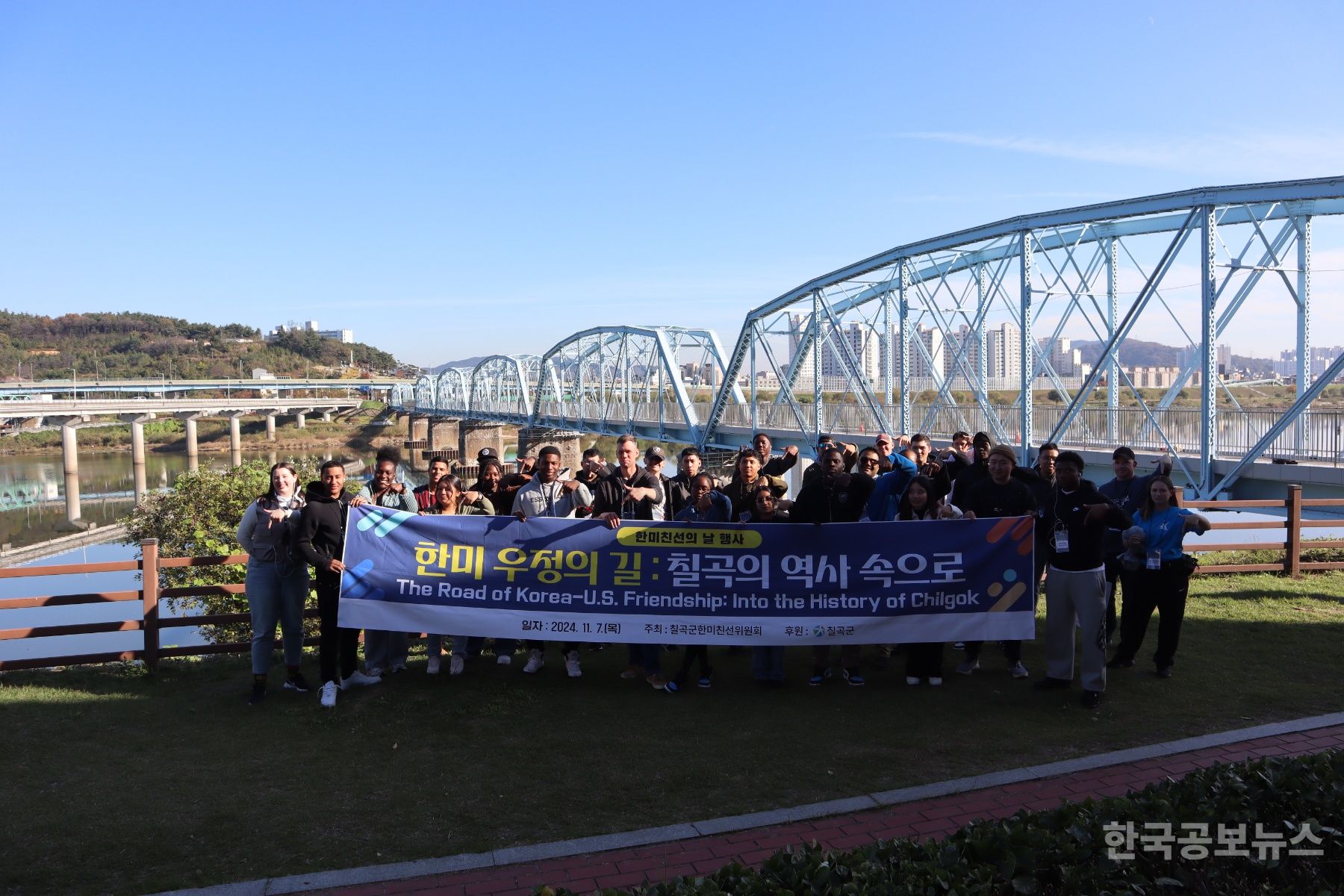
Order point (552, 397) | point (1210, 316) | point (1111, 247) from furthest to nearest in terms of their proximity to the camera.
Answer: point (552, 397)
point (1111, 247)
point (1210, 316)

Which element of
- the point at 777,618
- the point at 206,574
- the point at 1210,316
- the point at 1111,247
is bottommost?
the point at 206,574

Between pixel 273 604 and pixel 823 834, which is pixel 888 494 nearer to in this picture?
pixel 823 834

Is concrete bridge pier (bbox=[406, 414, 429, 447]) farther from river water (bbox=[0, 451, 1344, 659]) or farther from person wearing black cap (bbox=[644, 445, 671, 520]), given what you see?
person wearing black cap (bbox=[644, 445, 671, 520])

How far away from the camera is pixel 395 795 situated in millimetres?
5309

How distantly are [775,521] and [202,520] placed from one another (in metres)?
11.5

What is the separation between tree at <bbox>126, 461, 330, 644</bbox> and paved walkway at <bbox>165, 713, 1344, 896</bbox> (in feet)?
33.0

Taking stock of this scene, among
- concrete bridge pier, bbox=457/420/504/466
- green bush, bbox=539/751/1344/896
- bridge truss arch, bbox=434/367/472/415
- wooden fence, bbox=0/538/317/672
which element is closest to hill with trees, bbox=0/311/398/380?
bridge truss arch, bbox=434/367/472/415

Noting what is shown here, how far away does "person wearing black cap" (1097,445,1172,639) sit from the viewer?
748cm

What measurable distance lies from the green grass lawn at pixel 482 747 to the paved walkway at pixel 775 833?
19cm

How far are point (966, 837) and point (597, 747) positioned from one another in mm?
2828

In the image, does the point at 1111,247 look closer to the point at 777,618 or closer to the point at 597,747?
the point at 777,618

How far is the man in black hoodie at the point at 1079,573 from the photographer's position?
21.5ft

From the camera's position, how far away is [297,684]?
23.3 ft

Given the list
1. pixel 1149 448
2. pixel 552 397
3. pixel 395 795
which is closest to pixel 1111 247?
pixel 1149 448
